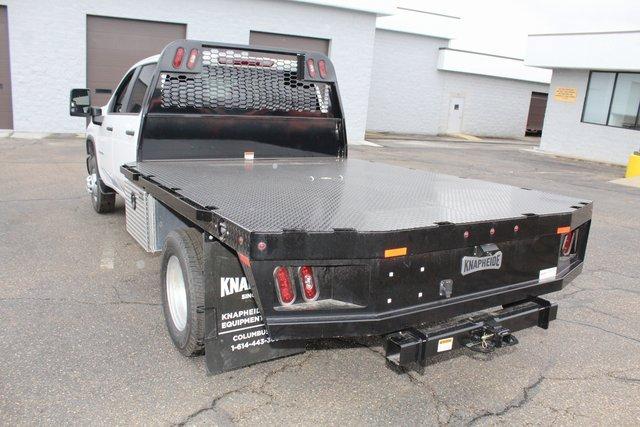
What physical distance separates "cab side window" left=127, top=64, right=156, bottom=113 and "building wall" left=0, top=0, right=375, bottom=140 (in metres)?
12.9

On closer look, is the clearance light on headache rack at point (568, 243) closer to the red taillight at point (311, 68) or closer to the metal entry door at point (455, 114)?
the red taillight at point (311, 68)

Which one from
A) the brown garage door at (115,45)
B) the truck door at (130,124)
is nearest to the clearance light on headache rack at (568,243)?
the truck door at (130,124)

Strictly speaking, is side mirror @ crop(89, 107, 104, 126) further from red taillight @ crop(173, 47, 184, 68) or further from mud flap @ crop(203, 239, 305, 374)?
mud flap @ crop(203, 239, 305, 374)

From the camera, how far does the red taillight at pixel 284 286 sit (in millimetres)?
2631

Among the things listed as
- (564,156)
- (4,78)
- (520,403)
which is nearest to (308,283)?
(520,403)

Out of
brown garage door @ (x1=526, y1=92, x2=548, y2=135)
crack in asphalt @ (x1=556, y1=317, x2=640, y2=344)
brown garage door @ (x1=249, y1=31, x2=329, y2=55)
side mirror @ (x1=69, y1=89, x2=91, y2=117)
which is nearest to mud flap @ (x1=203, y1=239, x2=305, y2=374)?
crack in asphalt @ (x1=556, y1=317, x2=640, y2=344)

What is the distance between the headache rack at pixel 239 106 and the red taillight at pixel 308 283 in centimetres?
262

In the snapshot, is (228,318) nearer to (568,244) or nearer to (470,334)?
(470,334)

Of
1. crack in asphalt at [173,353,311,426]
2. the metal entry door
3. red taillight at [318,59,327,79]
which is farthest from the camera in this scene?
the metal entry door

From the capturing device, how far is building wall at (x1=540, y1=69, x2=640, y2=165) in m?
20.3

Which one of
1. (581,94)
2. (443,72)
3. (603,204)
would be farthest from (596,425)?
(443,72)

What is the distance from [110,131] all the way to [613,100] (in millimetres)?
20024

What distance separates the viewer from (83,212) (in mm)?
7484

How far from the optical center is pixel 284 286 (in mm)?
2660
